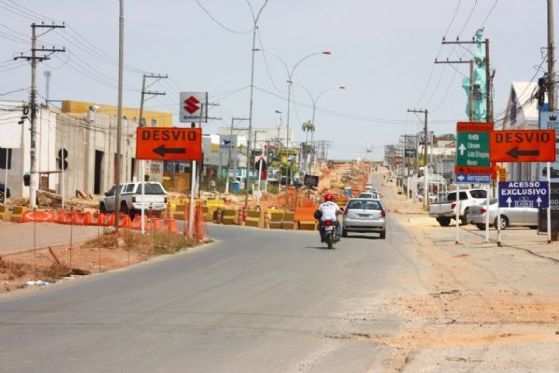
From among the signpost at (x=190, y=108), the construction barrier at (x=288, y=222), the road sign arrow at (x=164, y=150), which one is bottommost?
the construction barrier at (x=288, y=222)

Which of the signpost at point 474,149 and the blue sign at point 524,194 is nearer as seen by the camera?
the blue sign at point 524,194

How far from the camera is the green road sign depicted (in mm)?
33969

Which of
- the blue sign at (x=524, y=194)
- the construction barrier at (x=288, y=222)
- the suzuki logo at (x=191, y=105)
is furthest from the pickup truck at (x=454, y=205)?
the suzuki logo at (x=191, y=105)

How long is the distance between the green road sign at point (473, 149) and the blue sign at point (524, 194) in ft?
5.96

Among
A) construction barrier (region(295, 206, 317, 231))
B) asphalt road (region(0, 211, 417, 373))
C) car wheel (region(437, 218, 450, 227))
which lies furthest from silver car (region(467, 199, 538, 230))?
asphalt road (region(0, 211, 417, 373))

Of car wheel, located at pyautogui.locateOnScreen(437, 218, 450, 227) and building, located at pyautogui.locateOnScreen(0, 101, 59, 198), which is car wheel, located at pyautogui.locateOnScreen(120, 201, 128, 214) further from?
car wheel, located at pyautogui.locateOnScreen(437, 218, 450, 227)

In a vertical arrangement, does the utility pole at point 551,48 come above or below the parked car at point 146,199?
above

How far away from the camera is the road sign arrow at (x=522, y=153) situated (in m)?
31.6

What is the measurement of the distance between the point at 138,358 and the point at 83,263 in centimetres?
1396

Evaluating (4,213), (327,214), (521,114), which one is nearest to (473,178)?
(327,214)

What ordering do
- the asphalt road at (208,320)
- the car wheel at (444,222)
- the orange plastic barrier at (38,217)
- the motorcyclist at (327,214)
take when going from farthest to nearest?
the car wheel at (444,222)
the orange plastic barrier at (38,217)
the motorcyclist at (327,214)
the asphalt road at (208,320)

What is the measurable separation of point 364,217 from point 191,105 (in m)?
9.33

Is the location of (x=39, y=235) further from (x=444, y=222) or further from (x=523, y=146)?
(x=444, y=222)

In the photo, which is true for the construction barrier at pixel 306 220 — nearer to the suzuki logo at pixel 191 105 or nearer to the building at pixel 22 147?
the suzuki logo at pixel 191 105
